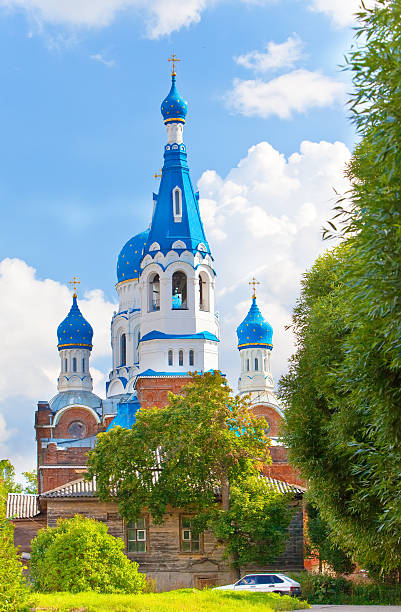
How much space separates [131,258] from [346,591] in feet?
141

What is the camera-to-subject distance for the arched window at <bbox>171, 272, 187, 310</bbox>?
51656 mm

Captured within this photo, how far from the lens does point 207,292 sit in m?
52.2

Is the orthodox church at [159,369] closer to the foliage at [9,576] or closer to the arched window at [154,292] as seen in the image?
the arched window at [154,292]

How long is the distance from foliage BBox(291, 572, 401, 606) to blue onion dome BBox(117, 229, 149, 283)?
1616 inches

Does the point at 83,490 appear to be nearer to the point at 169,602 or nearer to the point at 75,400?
the point at 169,602

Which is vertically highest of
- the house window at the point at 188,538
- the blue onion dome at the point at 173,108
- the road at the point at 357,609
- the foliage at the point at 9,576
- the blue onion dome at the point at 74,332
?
the blue onion dome at the point at 173,108

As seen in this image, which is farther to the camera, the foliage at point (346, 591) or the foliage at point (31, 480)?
the foliage at point (31, 480)

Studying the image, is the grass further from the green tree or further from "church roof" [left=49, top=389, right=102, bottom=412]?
"church roof" [left=49, top=389, right=102, bottom=412]

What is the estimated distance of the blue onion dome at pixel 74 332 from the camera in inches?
2571

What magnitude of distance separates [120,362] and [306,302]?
142 ft

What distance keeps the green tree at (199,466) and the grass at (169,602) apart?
880 cm

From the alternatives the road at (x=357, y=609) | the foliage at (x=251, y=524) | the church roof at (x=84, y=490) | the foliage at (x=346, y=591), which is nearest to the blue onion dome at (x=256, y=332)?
the church roof at (x=84, y=490)

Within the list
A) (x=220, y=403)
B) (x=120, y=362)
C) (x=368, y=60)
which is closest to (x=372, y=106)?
(x=368, y=60)

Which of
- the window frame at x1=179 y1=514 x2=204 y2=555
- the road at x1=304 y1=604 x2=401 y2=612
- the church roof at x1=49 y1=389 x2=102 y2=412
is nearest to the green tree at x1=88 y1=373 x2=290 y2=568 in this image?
the window frame at x1=179 y1=514 x2=204 y2=555
